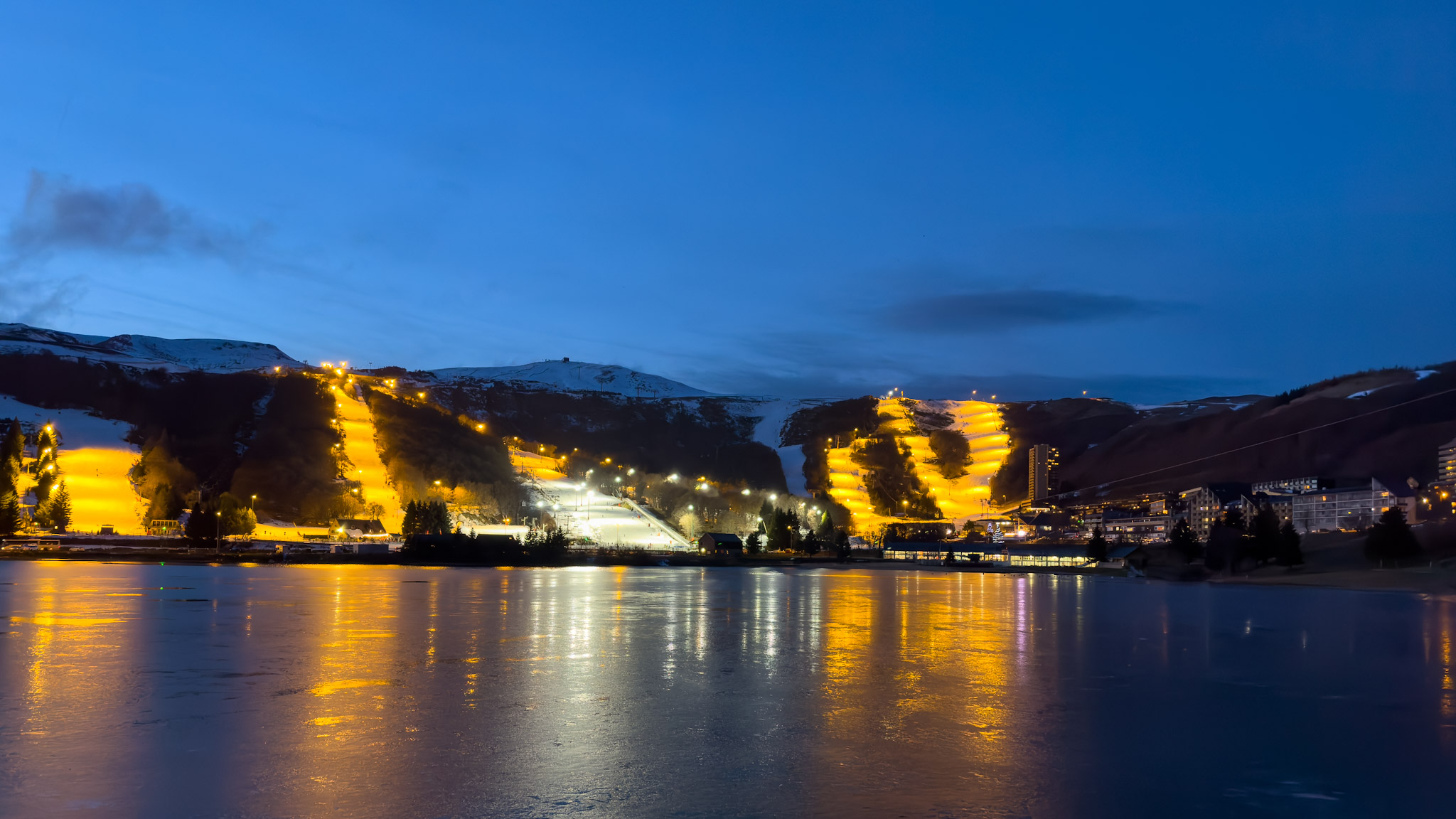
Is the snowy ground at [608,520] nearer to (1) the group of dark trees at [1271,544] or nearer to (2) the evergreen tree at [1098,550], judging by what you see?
(2) the evergreen tree at [1098,550]

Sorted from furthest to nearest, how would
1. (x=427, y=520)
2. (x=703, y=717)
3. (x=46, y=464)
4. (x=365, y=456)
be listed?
(x=365, y=456), (x=46, y=464), (x=427, y=520), (x=703, y=717)

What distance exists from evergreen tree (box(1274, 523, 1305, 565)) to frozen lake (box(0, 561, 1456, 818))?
52.4 metres

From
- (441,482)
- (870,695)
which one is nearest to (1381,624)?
(870,695)

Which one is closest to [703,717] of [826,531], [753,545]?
[753,545]

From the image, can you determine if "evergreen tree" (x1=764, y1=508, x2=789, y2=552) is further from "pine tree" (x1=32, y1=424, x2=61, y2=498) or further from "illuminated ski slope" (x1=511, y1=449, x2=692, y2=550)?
"pine tree" (x1=32, y1=424, x2=61, y2=498)

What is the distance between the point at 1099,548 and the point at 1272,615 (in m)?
71.1

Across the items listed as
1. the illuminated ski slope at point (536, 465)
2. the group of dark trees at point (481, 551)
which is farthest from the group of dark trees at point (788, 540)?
the illuminated ski slope at point (536, 465)

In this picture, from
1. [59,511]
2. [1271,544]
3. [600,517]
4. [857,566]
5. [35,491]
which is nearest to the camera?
[1271,544]

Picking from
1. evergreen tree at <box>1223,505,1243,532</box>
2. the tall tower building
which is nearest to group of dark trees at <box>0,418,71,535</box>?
evergreen tree at <box>1223,505,1243,532</box>

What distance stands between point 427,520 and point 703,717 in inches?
3703

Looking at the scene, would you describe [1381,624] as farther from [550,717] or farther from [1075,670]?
[550,717]

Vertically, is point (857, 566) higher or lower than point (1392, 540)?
lower

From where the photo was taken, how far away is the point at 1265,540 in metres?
76.8

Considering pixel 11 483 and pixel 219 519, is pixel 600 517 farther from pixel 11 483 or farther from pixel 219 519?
pixel 11 483
